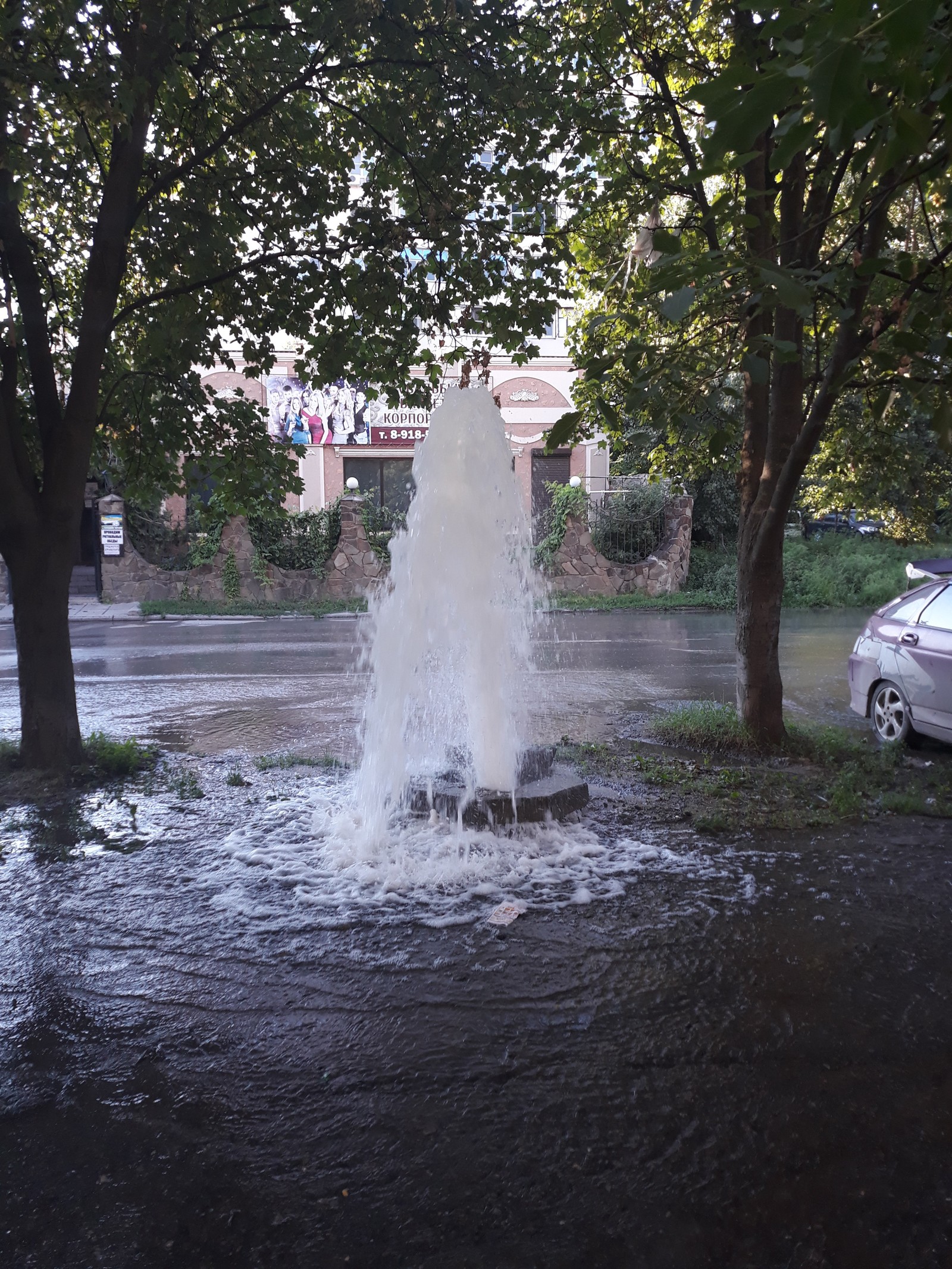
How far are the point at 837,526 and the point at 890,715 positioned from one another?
22447mm

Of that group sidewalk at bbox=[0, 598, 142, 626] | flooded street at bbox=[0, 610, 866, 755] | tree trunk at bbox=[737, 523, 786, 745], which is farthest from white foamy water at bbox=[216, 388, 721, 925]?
sidewalk at bbox=[0, 598, 142, 626]

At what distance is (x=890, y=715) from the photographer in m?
7.89

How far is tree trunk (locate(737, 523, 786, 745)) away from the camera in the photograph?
24.9 feet

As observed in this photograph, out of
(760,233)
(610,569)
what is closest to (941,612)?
(760,233)

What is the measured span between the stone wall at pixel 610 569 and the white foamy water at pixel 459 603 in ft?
56.5

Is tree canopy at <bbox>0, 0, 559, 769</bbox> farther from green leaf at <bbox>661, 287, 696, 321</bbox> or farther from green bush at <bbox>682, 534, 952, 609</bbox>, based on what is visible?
green bush at <bbox>682, 534, 952, 609</bbox>

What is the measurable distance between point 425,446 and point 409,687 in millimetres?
1654

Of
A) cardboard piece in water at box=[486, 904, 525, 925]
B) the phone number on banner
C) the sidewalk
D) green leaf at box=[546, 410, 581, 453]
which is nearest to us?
green leaf at box=[546, 410, 581, 453]

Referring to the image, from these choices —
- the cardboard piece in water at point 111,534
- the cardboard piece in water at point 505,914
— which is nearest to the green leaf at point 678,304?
the cardboard piece in water at point 505,914

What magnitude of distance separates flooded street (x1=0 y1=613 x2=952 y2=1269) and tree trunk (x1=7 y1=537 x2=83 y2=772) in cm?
98

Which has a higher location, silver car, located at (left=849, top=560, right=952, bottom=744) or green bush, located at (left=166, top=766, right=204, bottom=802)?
silver car, located at (left=849, top=560, right=952, bottom=744)

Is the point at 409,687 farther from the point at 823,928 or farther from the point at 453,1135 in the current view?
the point at 453,1135

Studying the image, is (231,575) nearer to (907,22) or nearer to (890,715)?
(890,715)

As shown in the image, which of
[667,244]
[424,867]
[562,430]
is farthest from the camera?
[424,867]
